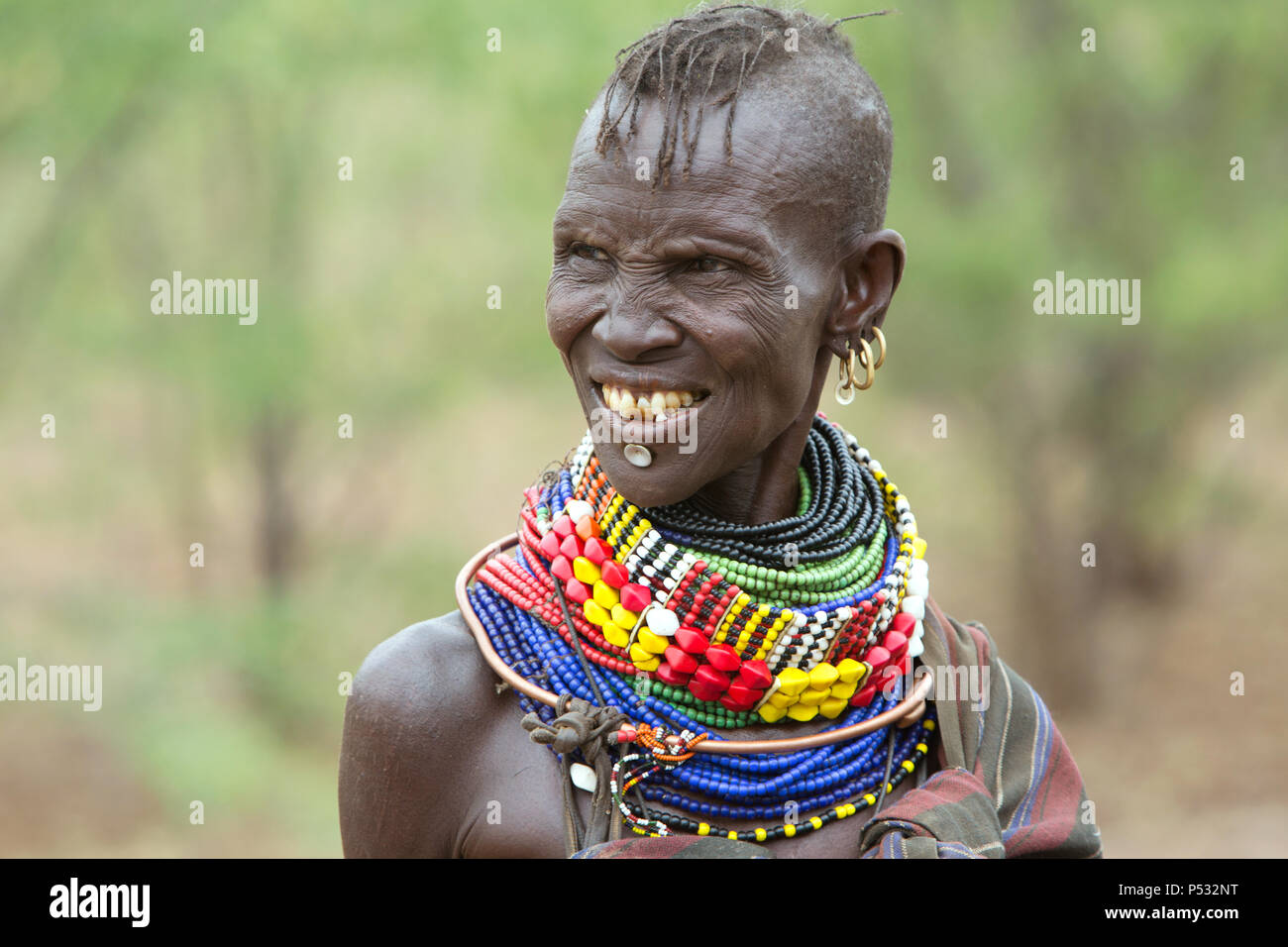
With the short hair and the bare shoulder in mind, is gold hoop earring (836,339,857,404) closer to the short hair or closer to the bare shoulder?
the short hair

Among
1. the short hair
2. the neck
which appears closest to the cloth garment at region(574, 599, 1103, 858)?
the neck

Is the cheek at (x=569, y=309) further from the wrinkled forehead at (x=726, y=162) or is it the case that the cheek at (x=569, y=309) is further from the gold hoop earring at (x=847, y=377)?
the gold hoop earring at (x=847, y=377)

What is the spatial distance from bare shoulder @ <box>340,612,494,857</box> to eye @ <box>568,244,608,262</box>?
690 mm

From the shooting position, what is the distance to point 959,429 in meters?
9.16

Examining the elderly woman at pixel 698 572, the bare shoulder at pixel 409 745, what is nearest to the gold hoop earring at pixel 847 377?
the elderly woman at pixel 698 572

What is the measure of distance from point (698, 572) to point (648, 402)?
0.28 meters

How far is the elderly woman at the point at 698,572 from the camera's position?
6.93 feet

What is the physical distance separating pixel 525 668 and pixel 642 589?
0.25 meters

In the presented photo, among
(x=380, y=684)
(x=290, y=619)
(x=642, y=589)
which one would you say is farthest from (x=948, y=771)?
(x=290, y=619)

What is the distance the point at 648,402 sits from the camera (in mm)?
2166

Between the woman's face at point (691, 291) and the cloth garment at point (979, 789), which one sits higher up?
the woman's face at point (691, 291)

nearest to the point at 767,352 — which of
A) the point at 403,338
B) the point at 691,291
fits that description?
the point at 691,291

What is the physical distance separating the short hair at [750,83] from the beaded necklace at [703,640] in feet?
1.86

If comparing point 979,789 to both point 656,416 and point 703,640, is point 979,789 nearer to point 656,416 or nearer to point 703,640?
point 703,640
